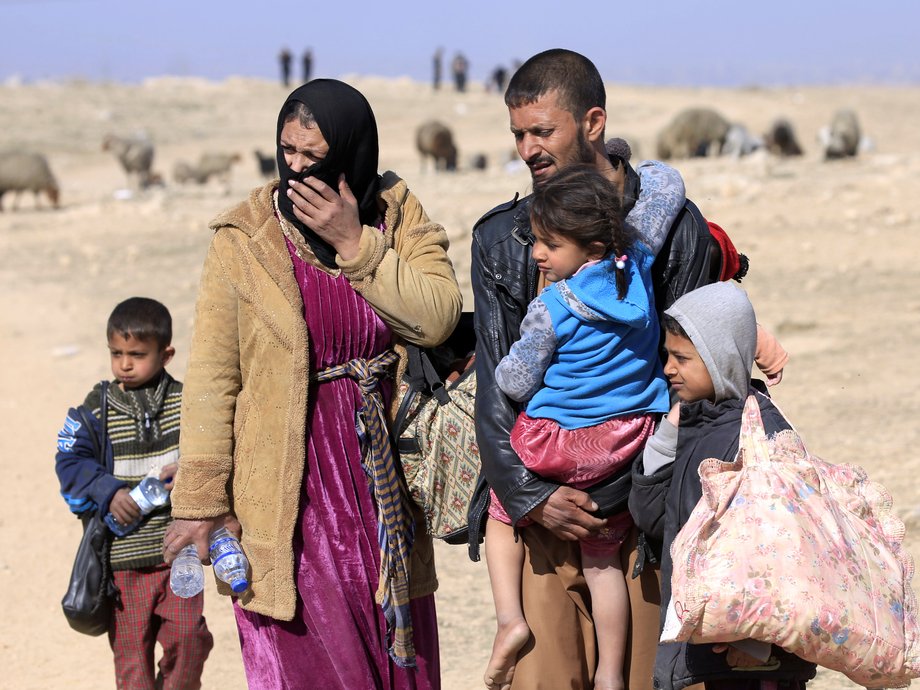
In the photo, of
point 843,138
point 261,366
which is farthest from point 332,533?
point 843,138

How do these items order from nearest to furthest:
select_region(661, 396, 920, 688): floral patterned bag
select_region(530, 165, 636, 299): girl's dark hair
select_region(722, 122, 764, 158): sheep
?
1. select_region(661, 396, 920, 688): floral patterned bag
2. select_region(530, 165, 636, 299): girl's dark hair
3. select_region(722, 122, 764, 158): sheep

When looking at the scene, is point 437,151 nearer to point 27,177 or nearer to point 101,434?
point 27,177

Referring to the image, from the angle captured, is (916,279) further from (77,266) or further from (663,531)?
(77,266)

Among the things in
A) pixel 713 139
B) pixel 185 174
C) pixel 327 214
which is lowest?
pixel 185 174

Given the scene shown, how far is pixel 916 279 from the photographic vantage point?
36.9ft

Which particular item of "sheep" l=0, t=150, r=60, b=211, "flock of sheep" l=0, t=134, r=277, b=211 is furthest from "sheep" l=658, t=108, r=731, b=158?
"sheep" l=0, t=150, r=60, b=211

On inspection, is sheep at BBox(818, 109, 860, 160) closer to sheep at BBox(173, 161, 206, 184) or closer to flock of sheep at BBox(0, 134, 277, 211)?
flock of sheep at BBox(0, 134, 277, 211)

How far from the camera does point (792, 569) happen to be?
243 centimetres

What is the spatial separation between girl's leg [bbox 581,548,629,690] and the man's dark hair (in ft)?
3.46

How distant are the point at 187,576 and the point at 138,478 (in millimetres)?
491

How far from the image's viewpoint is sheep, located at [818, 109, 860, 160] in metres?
22.2

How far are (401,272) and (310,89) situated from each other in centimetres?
49

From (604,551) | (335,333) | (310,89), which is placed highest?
(310,89)

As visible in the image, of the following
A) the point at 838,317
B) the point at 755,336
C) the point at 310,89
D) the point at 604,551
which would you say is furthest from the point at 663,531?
the point at 838,317
